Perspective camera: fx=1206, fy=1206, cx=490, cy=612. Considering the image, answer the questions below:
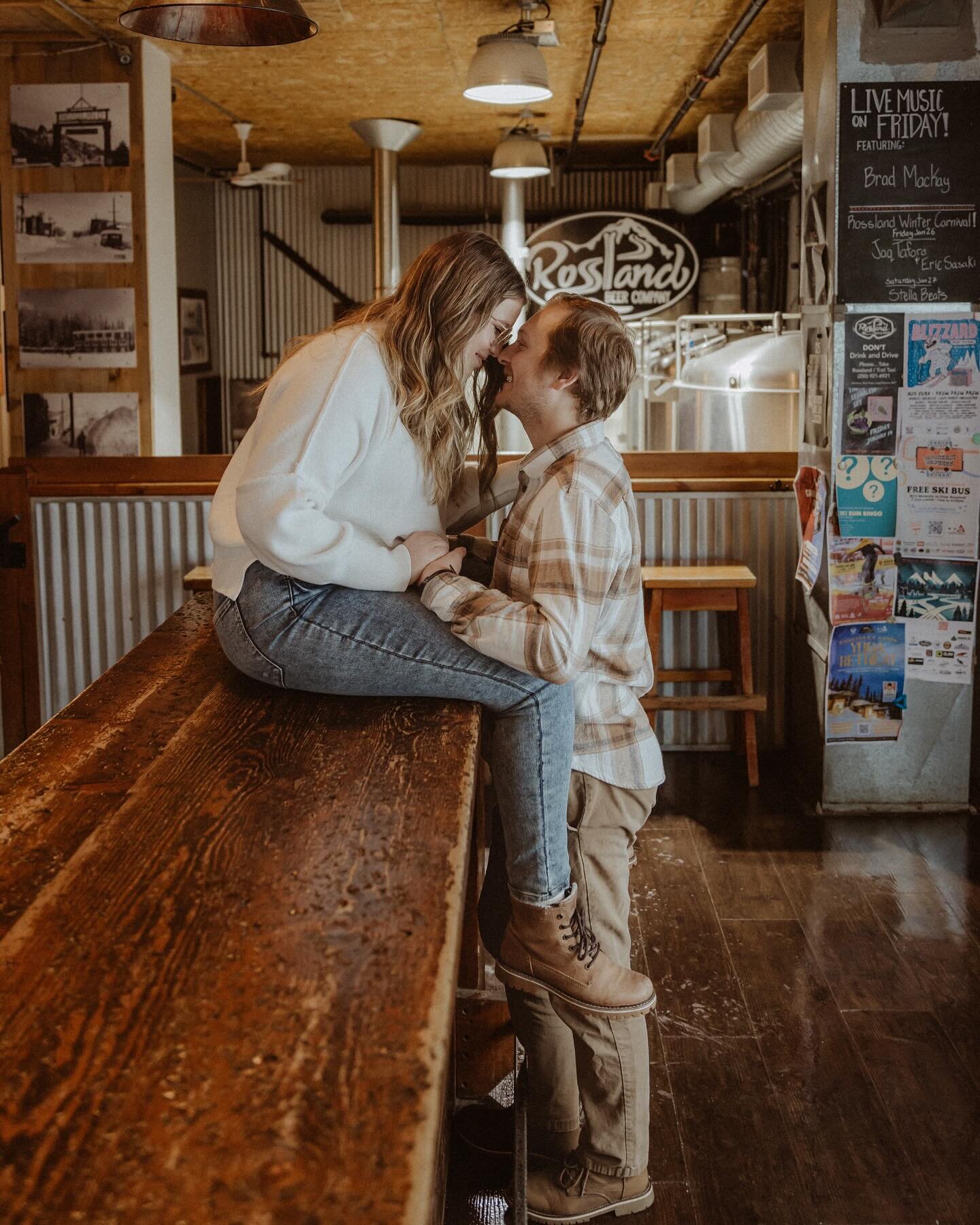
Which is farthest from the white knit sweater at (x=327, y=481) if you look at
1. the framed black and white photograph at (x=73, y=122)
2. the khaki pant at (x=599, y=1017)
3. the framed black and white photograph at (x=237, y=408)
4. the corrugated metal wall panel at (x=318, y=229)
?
the framed black and white photograph at (x=237, y=408)

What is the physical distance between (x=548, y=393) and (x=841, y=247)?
2361 millimetres

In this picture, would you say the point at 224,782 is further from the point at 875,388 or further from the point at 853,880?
the point at 875,388

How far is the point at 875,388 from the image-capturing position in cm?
400

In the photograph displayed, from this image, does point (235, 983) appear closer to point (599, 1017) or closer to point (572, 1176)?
point (599, 1017)

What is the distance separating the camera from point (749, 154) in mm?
7270

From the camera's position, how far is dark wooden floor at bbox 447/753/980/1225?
7.28 ft

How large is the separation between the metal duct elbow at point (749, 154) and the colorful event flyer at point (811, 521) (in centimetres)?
193

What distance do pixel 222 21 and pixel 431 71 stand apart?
173 inches

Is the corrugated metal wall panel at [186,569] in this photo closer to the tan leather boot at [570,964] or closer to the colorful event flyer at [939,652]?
the colorful event flyer at [939,652]

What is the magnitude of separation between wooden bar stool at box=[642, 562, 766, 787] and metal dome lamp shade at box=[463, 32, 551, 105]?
2.14 metres

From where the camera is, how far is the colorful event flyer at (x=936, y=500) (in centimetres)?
402

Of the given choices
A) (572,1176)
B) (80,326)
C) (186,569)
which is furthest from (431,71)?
(572,1176)

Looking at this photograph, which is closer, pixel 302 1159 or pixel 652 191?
pixel 302 1159

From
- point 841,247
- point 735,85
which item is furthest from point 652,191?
point 841,247
